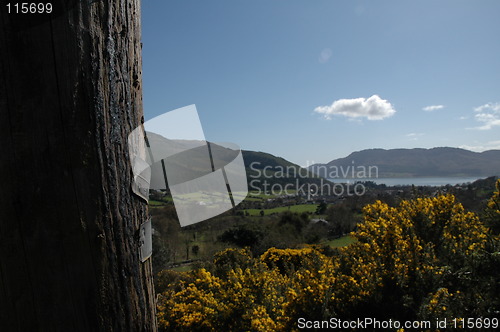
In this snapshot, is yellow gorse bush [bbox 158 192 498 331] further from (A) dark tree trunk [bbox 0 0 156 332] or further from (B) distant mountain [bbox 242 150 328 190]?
(B) distant mountain [bbox 242 150 328 190]

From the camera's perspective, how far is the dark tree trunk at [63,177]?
0.78 meters

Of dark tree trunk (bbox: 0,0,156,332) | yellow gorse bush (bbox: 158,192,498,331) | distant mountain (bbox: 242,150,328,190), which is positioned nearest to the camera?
dark tree trunk (bbox: 0,0,156,332)

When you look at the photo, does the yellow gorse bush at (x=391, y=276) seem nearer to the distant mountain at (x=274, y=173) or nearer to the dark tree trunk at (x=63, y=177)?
the dark tree trunk at (x=63, y=177)

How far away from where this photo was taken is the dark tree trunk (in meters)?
0.78

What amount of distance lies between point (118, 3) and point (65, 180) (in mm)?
582

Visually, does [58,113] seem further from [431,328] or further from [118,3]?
[431,328]

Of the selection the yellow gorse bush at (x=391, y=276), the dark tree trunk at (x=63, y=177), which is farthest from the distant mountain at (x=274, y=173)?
the dark tree trunk at (x=63, y=177)

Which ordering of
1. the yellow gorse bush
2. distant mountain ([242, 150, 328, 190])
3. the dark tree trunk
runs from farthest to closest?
distant mountain ([242, 150, 328, 190]) < the yellow gorse bush < the dark tree trunk

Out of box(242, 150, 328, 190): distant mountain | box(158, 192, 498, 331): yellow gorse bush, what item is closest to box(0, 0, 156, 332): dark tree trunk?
box(158, 192, 498, 331): yellow gorse bush

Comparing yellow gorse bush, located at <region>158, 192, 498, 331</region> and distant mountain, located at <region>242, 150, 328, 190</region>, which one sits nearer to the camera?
yellow gorse bush, located at <region>158, 192, 498, 331</region>

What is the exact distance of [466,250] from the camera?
531 cm

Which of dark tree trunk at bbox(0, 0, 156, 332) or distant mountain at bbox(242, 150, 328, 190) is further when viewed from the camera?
distant mountain at bbox(242, 150, 328, 190)

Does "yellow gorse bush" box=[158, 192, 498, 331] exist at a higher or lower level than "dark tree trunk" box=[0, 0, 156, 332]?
lower

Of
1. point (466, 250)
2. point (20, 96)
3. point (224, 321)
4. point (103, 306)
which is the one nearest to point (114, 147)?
point (20, 96)
